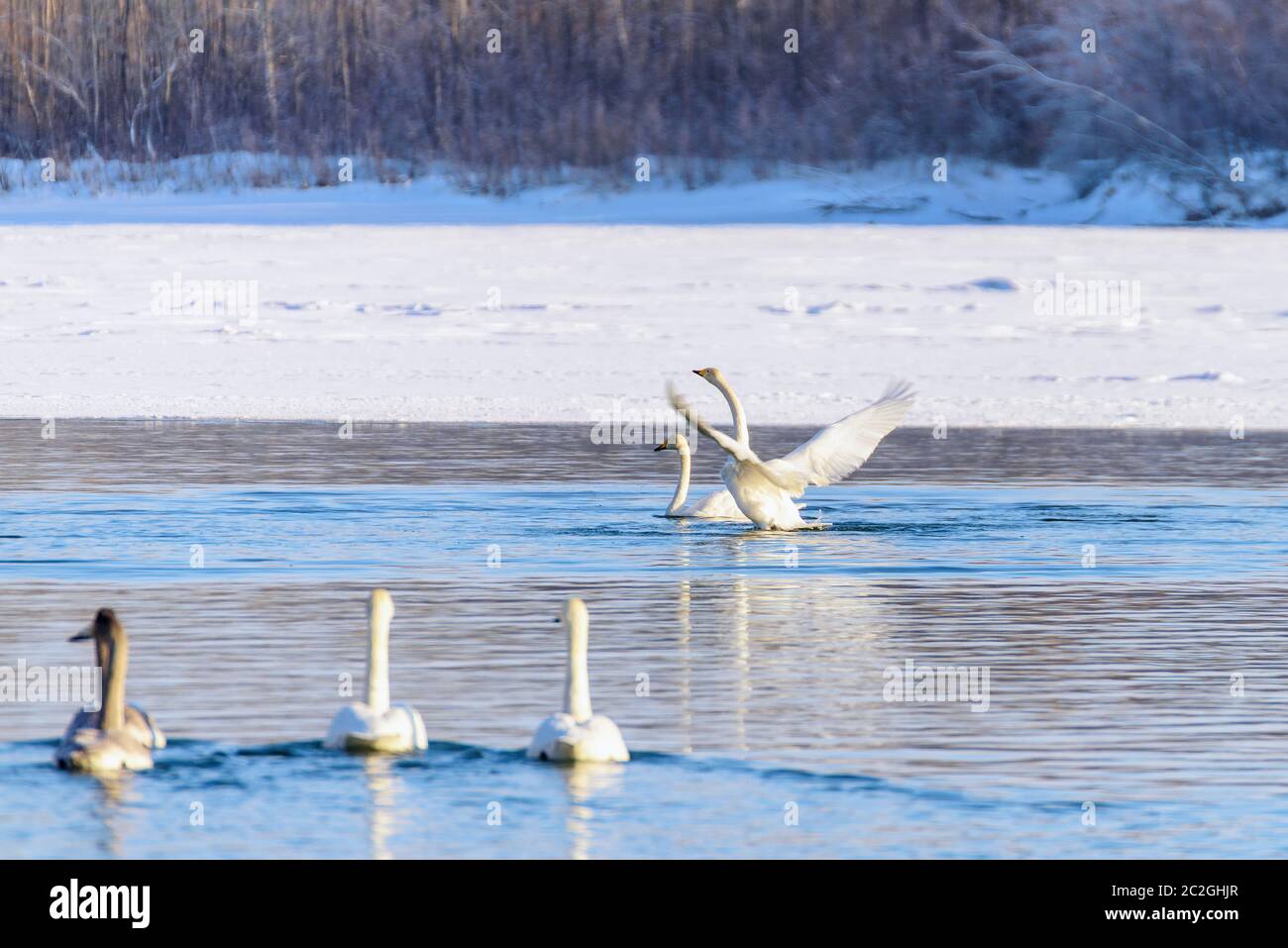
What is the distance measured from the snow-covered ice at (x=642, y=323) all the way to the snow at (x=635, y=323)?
0.05 metres

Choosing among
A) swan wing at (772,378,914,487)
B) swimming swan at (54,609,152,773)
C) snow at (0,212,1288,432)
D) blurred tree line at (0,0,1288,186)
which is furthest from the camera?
blurred tree line at (0,0,1288,186)

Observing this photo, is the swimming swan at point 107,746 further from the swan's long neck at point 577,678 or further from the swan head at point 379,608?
the swan's long neck at point 577,678

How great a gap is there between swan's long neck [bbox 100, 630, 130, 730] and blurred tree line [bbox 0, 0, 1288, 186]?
3130 cm

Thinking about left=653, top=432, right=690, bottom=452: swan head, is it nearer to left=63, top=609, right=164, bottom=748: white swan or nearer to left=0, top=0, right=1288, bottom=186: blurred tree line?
left=63, top=609, right=164, bottom=748: white swan

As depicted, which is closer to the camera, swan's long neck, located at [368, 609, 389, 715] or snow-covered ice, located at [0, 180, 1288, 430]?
swan's long neck, located at [368, 609, 389, 715]

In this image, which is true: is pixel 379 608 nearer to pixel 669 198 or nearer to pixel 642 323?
pixel 642 323

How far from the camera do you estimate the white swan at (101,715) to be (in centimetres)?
786

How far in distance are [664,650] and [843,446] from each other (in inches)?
179

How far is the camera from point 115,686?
26.1 ft

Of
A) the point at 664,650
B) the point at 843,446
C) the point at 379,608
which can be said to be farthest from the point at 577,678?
the point at 843,446

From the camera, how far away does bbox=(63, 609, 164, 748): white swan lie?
786 cm

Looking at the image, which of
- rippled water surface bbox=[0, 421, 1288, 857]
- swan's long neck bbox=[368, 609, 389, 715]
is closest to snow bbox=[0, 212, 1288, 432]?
rippled water surface bbox=[0, 421, 1288, 857]
